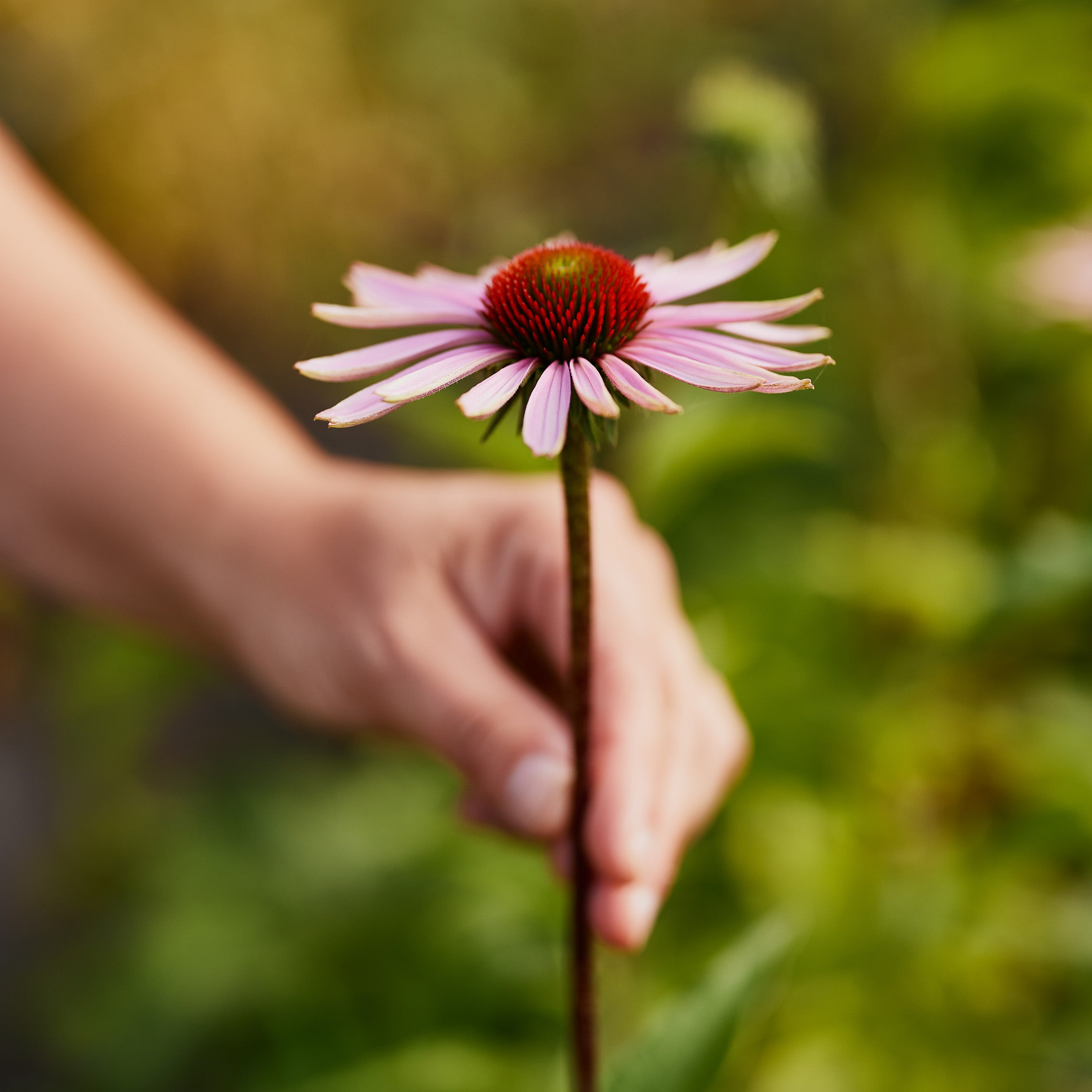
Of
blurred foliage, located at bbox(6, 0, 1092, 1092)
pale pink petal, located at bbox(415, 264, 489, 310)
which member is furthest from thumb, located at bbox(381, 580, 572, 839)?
blurred foliage, located at bbox(6, 0, 1092, 1092)

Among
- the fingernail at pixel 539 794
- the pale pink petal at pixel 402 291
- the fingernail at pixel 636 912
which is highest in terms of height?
the pale pink petal at pixel 402 291

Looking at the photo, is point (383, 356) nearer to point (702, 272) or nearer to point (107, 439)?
point (702, 272)

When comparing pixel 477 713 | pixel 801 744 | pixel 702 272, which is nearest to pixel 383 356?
pixel 702 272

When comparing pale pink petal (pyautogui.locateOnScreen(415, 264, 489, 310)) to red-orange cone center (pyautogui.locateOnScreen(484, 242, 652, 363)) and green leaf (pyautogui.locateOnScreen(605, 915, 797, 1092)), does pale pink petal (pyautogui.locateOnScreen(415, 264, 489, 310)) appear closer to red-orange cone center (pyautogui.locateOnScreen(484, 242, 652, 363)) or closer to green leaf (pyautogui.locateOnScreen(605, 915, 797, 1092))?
red-orange cone center (pyautogui.locateOnScreen(484, 242, 652, 363))

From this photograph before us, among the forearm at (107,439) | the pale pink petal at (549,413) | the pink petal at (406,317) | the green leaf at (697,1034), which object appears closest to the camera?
the pale pink petal at (549,413)

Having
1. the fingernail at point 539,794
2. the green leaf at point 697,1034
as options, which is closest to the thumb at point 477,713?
the fingernail at point 539,794

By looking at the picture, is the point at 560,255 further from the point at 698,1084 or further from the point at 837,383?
the point at 837,383

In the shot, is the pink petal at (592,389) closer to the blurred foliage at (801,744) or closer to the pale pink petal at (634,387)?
the pale pink petal at (634,387)

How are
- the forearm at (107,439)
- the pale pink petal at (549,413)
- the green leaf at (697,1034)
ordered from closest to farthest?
1. the pale pink petal at (549,413)
2. the green leaf at (697,1034)
3. the forearm at (107,439)

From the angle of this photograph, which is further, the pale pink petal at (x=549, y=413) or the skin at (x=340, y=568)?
the skin at (x=340, y=568)
